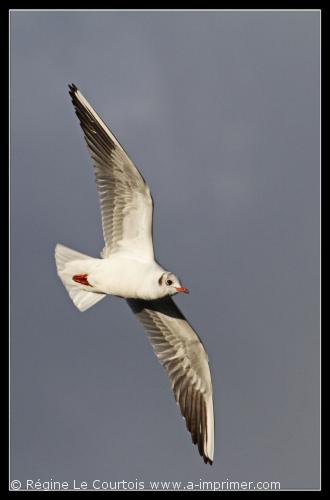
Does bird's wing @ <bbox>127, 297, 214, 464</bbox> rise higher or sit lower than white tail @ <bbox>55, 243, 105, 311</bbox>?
lower

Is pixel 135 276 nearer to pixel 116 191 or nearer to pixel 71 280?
pixel 116 191

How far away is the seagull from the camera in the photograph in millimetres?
8906

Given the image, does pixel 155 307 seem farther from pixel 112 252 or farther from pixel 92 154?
pixel 92 154

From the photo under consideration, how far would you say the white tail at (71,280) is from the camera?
954cm

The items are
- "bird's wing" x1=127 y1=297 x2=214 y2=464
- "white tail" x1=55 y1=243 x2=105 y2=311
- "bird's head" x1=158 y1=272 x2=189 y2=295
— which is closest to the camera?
"bird's head" x1=158 y1=272 x2=189 y2=295

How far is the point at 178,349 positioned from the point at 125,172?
2316mm

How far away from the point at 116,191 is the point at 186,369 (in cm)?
238

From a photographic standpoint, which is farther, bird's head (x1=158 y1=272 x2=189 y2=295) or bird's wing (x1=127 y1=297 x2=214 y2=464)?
bird's wing (x1=127 y1=297 x2=214 y2=464)

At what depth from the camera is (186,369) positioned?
9.91 meters

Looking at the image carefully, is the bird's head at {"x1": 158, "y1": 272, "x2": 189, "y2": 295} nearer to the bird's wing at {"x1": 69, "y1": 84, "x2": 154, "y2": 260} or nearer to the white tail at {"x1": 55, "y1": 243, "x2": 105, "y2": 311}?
the bird's wing at {"x1": 69, "y1": 84, "x2": 154, "y2": 260}

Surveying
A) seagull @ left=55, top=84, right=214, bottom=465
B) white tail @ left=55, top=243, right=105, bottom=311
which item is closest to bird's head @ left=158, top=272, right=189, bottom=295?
seagull @ left=55, top=84, right=214, bottom=465

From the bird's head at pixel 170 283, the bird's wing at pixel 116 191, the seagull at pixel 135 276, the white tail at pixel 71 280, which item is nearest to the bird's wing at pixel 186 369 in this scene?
the seagull at pixel 135 276

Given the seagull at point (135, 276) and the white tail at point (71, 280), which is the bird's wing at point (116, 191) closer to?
the seagull at point (135, 276)

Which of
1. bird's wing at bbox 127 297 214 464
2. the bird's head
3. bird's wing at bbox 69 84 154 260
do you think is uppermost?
bird's wing at bbox 69 84 154 260
